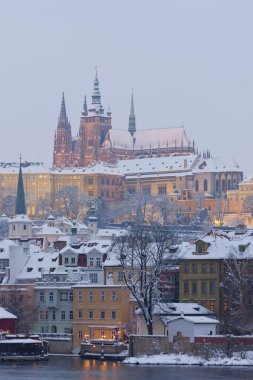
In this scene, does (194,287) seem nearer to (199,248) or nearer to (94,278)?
(199,248)

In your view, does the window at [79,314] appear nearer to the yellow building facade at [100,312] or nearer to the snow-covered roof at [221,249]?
→ the yellow building facade at [100,312]

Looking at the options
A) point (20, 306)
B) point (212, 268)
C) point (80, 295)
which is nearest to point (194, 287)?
point (212, 268)

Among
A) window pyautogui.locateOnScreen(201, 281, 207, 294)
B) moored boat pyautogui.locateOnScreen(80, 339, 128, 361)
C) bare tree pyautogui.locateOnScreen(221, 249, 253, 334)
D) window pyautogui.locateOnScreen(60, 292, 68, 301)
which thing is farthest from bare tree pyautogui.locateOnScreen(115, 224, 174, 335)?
window pyautogui.locateOnScreen(60, 292, 68, 301)

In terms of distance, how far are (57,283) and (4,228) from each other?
335 ft

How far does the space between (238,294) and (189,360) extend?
7.82 meters

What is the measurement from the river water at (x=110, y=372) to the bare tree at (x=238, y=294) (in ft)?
18.6

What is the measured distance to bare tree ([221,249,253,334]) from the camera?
277 feet

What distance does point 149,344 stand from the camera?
82.3 metres

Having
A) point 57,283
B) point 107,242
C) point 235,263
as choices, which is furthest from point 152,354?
point 107,242

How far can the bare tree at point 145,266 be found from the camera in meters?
85.9

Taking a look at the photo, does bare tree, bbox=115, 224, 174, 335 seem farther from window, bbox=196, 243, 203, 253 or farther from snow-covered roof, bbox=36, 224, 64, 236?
snow-covered roof, bbox=36, 224, 64, 236

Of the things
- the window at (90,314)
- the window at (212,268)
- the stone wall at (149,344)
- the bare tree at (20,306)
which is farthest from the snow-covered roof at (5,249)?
the stone wall at (149,344)

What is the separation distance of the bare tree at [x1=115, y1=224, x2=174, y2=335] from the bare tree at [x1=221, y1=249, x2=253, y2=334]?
11.5ft

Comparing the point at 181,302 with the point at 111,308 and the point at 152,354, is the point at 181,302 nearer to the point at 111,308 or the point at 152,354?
the point at 111,308
